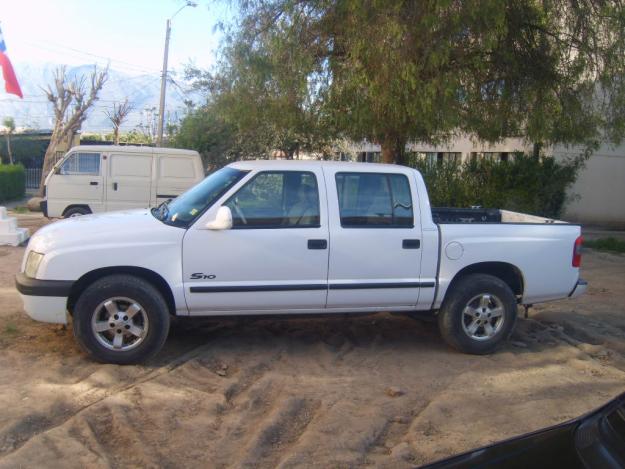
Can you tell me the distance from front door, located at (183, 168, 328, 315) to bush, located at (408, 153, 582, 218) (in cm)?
1079

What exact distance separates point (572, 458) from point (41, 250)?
4675 mm

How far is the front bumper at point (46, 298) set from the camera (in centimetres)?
557

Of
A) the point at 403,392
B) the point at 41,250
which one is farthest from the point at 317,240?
the point at 41,250

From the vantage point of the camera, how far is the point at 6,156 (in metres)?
34.3

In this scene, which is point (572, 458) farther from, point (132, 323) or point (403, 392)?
point (132, 323)

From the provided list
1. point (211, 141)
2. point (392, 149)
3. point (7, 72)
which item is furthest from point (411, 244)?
point (211, 141)

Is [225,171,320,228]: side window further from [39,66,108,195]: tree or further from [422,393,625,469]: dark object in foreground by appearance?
[39,66,108,195]: tree

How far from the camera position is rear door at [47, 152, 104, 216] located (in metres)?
13.9

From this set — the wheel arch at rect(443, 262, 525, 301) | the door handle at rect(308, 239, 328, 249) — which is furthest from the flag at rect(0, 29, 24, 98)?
the wheel arch at rect(443, 262, 525, 301)

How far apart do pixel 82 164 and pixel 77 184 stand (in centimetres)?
44

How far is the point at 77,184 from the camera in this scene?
551 inches

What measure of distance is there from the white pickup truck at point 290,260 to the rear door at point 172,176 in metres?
7.84

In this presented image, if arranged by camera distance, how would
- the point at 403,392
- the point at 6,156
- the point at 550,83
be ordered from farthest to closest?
the point at 6,156 → the point at 550,83 → the point at 403,392

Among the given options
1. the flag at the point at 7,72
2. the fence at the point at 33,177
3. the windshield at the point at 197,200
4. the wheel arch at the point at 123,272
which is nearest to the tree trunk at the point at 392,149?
the windshield at the point at 197,200
